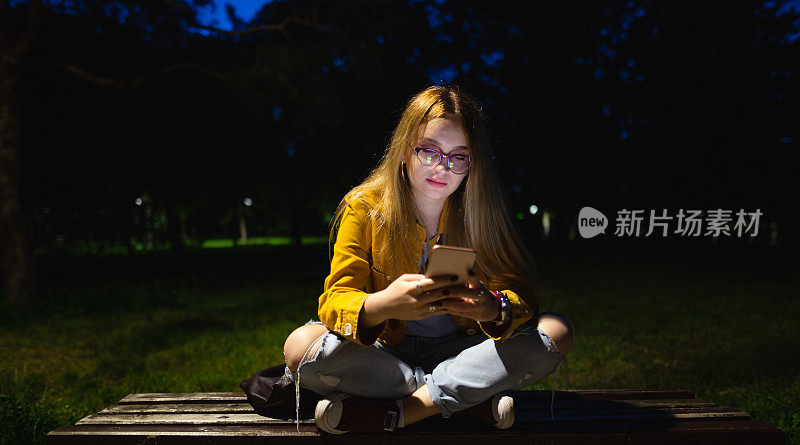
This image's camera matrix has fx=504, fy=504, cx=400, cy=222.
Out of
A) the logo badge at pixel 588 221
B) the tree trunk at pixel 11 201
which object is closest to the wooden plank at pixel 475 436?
the tree trunk at pixel 11 201

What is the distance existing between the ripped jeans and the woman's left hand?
24 cm

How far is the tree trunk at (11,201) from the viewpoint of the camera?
722cm

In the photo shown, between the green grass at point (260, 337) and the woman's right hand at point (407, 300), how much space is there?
2.19m

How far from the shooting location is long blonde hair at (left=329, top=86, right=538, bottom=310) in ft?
7.34

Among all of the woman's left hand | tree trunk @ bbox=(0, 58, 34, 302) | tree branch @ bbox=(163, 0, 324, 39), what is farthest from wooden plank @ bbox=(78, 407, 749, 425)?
tree branch @ bbox=(163, 0, 324, 39)

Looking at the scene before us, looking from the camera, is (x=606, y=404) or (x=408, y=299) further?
(x=606, y=404)

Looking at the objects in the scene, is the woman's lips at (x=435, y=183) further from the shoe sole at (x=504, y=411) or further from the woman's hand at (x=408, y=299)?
the shoe sole at (x=504, y=411)

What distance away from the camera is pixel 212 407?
246 cm

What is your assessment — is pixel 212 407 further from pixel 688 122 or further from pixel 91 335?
A: pixel 688 122

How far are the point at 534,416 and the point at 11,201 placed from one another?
319 inches

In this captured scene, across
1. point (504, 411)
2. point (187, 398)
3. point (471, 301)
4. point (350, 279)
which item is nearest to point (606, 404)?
point (504, 411)

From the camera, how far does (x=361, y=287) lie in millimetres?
2166

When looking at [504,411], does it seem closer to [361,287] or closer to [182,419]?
[361,287]

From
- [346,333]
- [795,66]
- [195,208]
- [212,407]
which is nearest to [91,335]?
[212,407]
